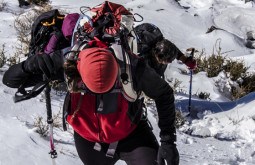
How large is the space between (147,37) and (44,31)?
1.05 m

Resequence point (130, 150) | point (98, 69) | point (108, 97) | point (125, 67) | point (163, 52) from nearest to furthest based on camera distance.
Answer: point (98, 69) → point (125, 67) → point (108, 97) → point (130, 150) → point (163, 52)

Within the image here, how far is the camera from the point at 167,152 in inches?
67.3

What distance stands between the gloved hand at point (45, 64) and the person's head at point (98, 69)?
18 cm

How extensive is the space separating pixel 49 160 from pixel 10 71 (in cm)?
85

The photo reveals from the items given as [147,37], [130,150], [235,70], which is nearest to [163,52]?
[147,37]

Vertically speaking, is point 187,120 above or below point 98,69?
below

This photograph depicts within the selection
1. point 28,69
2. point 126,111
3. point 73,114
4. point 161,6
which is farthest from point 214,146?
point 161,6

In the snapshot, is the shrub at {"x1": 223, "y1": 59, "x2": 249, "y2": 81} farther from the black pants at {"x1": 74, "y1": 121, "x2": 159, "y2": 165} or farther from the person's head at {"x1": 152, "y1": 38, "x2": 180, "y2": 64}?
the black pants at {"x1": 74, "y1": 121, "x2": 159, "y2": 165}

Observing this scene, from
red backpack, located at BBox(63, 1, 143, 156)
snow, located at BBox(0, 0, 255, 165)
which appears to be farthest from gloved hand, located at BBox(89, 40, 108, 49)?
snow, located at BBox(0, 0, 255, 165)

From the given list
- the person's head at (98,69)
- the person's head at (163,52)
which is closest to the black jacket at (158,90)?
the person's head at (98,69)

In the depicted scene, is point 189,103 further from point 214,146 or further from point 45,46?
point 45,46

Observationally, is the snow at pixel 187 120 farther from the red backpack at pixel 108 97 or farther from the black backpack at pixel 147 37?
the black backpack at pixel 147 37

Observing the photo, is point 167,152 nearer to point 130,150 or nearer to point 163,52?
point 130,150

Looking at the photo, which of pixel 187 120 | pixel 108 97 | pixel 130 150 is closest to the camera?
pixel 108 97
